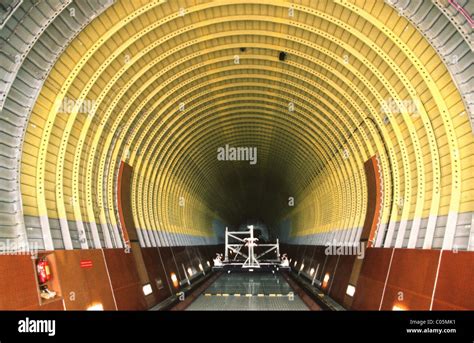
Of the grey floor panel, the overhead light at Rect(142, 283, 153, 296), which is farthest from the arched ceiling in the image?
the grey floor panel

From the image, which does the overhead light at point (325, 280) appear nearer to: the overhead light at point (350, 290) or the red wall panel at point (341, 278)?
the red wall panel at point (341, 278)

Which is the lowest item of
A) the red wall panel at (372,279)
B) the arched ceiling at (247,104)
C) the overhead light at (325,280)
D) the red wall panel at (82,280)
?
the overhead light at (325,280)

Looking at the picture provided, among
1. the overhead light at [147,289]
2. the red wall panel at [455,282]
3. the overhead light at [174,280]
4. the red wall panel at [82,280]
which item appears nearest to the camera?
the red wall panel at [455,282]

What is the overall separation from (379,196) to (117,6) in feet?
39.0

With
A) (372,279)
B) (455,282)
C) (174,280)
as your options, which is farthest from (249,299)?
(455,282)

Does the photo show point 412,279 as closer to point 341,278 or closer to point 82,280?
point 341,278

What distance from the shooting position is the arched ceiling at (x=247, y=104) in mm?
11555

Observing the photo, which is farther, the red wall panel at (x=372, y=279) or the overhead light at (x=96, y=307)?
the red wall panel at (x=372, y=279)

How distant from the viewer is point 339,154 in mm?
21547

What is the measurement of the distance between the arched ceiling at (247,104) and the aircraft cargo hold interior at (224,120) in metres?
0.06

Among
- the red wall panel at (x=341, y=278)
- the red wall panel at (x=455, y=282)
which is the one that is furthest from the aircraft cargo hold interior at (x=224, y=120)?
the red wall panel at (x=341, y=278)

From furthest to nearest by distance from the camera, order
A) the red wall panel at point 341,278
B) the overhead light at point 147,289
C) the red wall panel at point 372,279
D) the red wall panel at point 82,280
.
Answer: the red wall panel at point 341,278, the overhead light at point 147,289, the red wall panel at point 372,279, the red wall panel at point 82,280

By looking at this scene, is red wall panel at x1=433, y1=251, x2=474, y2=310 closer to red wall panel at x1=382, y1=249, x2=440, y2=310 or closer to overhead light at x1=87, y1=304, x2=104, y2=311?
red wall panel at x1=382, y1=249, x2=440, y2=310

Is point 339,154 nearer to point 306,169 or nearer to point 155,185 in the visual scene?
point 306,169
